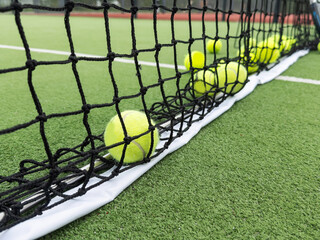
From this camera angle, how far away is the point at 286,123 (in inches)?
54.2

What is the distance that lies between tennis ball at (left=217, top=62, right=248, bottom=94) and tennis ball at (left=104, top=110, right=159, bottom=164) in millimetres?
822

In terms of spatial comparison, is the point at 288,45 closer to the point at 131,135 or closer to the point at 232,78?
the point at 232,78

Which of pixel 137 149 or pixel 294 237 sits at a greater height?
pixel 137 149

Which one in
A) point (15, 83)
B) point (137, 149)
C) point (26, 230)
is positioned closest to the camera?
point (26, 230)

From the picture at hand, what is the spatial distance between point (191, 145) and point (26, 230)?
70cm

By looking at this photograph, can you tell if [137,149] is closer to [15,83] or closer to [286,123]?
[286,123]

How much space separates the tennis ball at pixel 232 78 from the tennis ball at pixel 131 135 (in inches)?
32.4

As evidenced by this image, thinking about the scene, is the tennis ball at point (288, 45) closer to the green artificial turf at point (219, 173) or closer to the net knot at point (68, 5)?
the green artificial turf at point (219, 173)

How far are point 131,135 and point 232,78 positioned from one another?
959mm

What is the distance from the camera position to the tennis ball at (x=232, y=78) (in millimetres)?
1676

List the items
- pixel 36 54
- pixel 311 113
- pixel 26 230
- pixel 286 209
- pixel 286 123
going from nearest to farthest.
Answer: pixel 26 230 < pixel 286 209 < pixel 286 123 < pixel 311 113 < pixel 36 54

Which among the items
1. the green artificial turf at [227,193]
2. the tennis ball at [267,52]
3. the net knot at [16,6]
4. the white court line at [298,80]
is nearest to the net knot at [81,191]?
the green artificial turf at [227,193]

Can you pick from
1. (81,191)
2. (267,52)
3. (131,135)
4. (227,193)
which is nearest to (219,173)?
(227,193)

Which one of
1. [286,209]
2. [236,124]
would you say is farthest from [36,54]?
[286,209]
